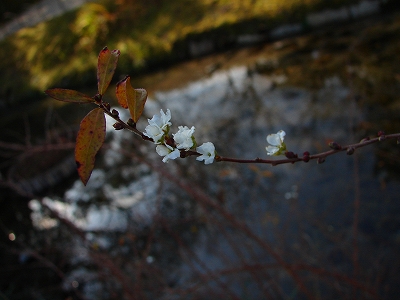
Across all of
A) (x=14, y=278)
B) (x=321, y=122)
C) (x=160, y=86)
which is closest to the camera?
(x=14, y=278)

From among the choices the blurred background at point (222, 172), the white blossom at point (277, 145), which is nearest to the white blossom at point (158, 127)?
the white blossom at point (277, 145)

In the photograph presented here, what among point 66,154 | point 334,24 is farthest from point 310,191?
point 334,24

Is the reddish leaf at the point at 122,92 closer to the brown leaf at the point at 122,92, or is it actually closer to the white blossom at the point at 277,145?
the brown leaf at the point at 122,92

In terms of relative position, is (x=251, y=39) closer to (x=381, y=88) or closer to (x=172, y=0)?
(x=172, y=0)

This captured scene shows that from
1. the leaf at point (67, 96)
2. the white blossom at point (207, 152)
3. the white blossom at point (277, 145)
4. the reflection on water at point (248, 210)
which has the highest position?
the leaf at point (67, 96)

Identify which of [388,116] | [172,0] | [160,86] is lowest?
[388,116]

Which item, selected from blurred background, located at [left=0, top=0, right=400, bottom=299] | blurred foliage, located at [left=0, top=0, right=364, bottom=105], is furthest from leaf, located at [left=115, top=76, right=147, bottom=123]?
blurred foliage, located at [left=0, top=0, right=364, bottom=105]

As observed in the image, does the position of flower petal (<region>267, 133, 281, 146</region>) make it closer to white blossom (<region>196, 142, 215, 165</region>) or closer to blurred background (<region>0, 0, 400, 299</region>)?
white blossom (<region>196, 142, 215, 165</region>)
